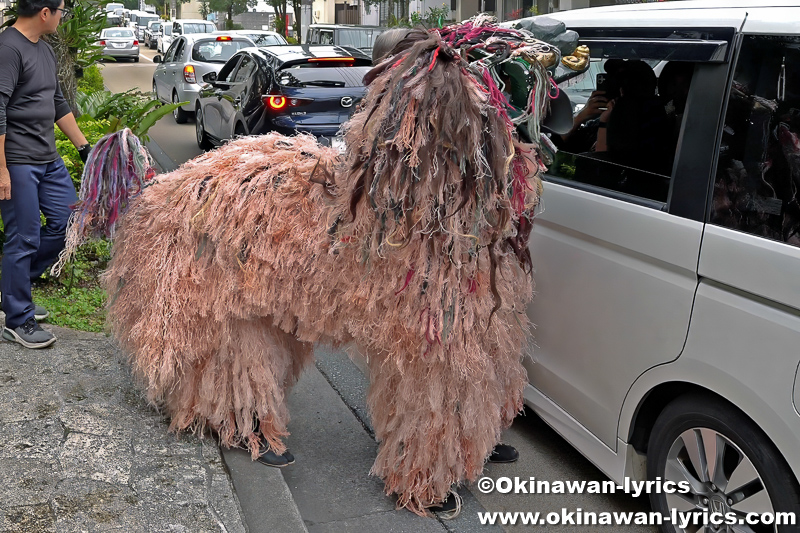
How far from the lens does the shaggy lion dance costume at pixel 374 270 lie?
101 inches

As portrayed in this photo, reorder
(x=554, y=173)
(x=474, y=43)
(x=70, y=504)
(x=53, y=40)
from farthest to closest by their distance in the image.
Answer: (x=53, y=40)
(x=554, y=173)
(x=70, y=504)
(x=474, y=43)

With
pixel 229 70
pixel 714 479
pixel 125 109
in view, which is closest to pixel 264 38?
pixel 229 70

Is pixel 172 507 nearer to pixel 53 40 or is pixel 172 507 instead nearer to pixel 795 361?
pixel 795 361

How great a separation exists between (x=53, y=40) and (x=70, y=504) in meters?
5.26

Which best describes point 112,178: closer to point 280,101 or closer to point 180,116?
point 280,101

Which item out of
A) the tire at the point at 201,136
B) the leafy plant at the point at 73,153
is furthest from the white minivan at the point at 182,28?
the leafy plant at the point at 73,153

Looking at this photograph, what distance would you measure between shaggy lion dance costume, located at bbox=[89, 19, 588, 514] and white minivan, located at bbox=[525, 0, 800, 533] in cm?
34

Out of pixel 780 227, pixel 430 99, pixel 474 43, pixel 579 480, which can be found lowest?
pixel 579 480

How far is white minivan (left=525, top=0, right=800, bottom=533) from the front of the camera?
242cm

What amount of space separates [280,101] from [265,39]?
8.72 m

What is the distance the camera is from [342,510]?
3.24m

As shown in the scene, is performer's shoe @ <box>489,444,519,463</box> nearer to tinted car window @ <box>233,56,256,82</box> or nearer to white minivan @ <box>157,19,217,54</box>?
tinted car window @ <box>233,56,256,82</box>

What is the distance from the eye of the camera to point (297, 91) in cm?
946

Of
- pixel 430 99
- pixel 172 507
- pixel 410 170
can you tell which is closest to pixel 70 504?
pixel 172 507
